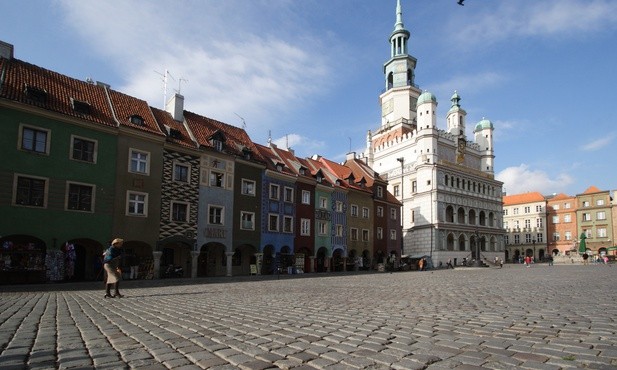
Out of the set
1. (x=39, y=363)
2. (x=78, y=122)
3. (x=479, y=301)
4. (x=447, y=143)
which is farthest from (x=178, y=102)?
(x=447, y=143)

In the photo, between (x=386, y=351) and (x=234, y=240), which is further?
(x=234, y=240)

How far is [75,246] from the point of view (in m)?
25.2

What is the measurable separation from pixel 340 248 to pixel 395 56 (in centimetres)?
4493

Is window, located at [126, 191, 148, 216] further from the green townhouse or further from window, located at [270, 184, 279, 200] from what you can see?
window, located at [270, 184, 279, 200]

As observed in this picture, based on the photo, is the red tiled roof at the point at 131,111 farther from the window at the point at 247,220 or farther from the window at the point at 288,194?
the window at the point at 288,194

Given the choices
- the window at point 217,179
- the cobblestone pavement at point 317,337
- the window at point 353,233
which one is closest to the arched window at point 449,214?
the window at point 353,233

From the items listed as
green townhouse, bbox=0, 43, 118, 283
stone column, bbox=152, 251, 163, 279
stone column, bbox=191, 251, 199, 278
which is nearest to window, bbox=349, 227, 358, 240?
stone column, bbox=191, 251, 199, 278

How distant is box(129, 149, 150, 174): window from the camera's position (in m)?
26.2

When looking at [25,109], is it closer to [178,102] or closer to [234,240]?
[178,102]

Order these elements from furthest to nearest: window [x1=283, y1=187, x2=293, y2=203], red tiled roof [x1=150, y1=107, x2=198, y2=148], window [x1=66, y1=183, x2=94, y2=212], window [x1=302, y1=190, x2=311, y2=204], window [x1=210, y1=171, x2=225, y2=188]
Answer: window [x1=302, y1=190, x2=311, y2=204] → window [x1=283, y1=187, x2=293, y2=203] → window [x1=210, y1=171, x2=225, y2=188] → red tiled roof [x1=150, y1=107, x2=198, y2=148] → window [x1=66, y1=183, x2=94, y2=212]

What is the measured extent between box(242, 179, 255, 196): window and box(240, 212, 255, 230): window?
1.61 meters

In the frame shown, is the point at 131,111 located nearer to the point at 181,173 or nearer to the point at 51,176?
the point at 181,173

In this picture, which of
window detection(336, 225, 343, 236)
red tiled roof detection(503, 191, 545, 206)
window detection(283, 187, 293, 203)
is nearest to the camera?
window detection(283, 187, 293, 203)

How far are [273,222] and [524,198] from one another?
272ft
